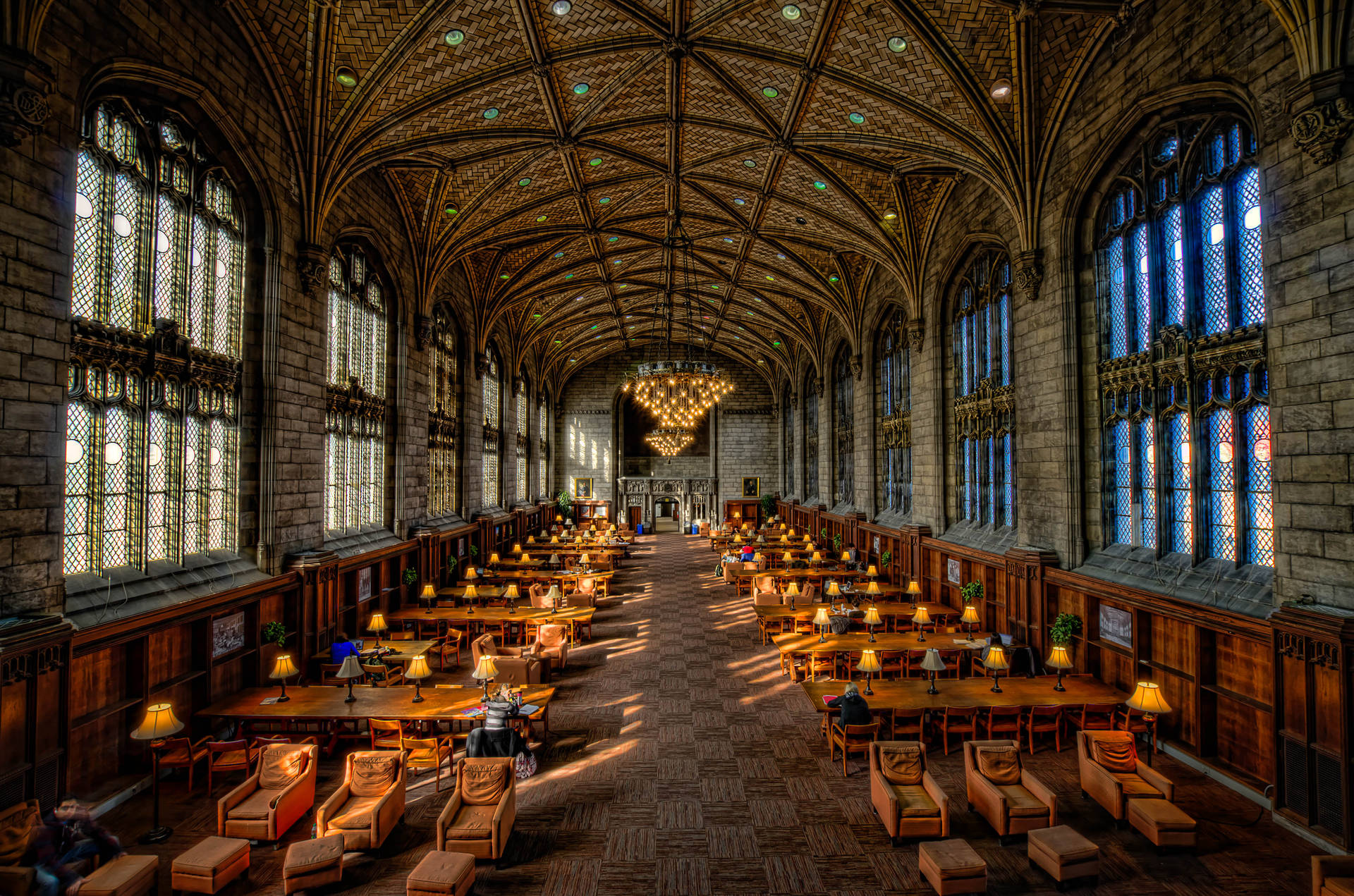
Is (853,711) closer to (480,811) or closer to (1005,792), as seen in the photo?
(1005,792)

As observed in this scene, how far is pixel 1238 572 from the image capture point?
8.00 meters

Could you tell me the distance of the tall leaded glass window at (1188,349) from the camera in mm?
7957

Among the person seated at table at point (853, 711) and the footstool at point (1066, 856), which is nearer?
the footstool at point (1066, 856)

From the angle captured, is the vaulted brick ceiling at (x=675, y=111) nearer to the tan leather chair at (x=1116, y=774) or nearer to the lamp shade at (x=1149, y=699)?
the lamp shade at (x=1149, y=699)

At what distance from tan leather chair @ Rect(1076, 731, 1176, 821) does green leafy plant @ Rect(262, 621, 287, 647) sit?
11102 millimetres

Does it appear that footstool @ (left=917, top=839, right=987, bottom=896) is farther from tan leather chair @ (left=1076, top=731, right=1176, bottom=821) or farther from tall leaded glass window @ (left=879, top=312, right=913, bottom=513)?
tall leaded glass window @ (left=879, top=312, right=913, bottom=513)

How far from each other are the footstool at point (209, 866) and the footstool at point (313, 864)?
1.41ft

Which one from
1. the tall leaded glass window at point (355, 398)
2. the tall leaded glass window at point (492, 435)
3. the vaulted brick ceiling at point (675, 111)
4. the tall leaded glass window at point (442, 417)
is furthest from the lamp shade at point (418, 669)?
the tall leaded glass window at point (492, 435)

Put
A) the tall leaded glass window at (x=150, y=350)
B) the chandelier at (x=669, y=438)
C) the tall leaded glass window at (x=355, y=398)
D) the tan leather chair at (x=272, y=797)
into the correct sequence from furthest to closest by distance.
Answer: the chandelier at (x=669, y=438) < the tall leaded glass window at (x=355, y=398) < the tall leaded glass window at (x=150, y=350) < the tan leather chair at (x=272, y=797)

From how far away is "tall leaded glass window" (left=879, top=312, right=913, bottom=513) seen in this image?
63.1 feet

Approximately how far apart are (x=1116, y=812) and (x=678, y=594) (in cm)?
1470

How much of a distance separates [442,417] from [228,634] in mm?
10608

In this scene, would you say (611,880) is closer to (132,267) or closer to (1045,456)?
(132,267)

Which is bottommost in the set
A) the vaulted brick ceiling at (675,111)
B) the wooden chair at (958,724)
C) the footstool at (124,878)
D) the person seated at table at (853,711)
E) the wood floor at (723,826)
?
the wood floor at (723,826)
